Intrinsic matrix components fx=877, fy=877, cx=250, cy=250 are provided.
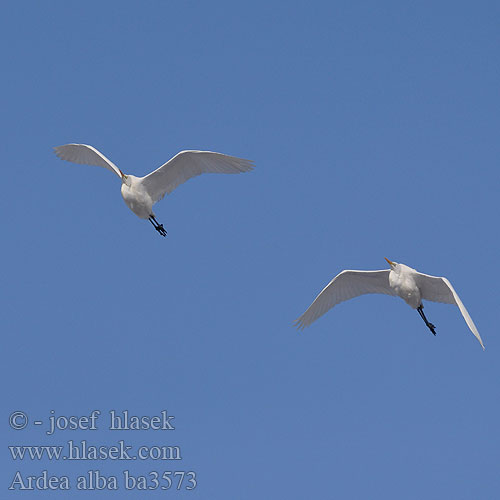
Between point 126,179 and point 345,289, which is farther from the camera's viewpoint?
point 345,289

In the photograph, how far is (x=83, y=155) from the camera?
31.2m

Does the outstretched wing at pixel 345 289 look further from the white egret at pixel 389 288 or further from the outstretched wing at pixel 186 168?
the outstretched wing at pixel 186 168

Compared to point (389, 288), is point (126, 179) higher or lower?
higher

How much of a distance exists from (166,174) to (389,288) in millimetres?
8323

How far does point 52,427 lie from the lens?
24875mm

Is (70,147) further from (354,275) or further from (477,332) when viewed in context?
(477,332)

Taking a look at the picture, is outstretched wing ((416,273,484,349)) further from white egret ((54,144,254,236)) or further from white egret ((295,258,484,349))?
white egret ((54,144,254,236))

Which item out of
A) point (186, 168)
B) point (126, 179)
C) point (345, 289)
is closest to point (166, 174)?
point (186, 168)

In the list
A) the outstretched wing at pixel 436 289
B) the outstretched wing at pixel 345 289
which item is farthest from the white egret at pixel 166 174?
the outstretched wing at pixel 436 289

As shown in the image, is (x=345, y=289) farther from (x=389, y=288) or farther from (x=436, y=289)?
(x=436, y=289)

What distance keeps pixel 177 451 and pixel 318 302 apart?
7.87 meters

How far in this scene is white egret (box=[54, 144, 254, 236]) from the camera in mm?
27844

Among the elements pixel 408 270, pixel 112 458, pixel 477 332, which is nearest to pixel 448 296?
pixel 408 270

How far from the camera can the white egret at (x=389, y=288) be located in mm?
27344
